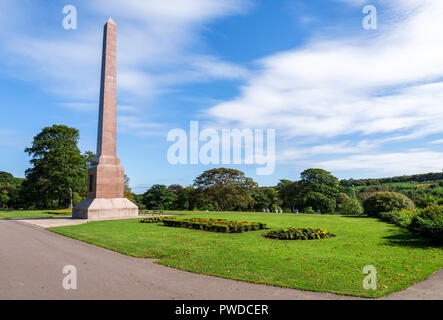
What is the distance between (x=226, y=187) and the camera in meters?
36.3

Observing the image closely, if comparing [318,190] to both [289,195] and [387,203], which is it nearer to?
[289,195]

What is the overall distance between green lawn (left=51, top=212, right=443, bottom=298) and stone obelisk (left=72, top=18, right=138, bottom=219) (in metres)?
12.6

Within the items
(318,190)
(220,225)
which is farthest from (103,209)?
(318,190)

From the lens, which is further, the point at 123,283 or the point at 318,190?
the point at 318,190

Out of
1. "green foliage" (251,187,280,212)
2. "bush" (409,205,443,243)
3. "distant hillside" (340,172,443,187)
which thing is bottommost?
"green foliage" (251,187,280,212)

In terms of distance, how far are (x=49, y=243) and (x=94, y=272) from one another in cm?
680

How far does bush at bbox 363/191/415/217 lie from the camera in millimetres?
28402

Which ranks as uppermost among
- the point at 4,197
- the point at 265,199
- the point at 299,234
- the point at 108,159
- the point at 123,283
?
the point at 108,159

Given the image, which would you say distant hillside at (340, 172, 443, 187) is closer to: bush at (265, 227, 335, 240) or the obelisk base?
the obelisk base

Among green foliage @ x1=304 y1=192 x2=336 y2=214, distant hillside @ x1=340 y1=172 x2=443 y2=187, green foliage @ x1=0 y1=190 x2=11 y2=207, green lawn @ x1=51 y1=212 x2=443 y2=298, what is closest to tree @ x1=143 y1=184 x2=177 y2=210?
green foliage @ x1=304 y1=192 x2=336 y2=214

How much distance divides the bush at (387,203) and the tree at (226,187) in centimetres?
1402

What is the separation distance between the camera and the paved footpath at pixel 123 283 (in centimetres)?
618

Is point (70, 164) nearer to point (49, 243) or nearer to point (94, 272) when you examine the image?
point (49, 243)

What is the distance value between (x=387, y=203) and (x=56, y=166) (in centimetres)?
4403
